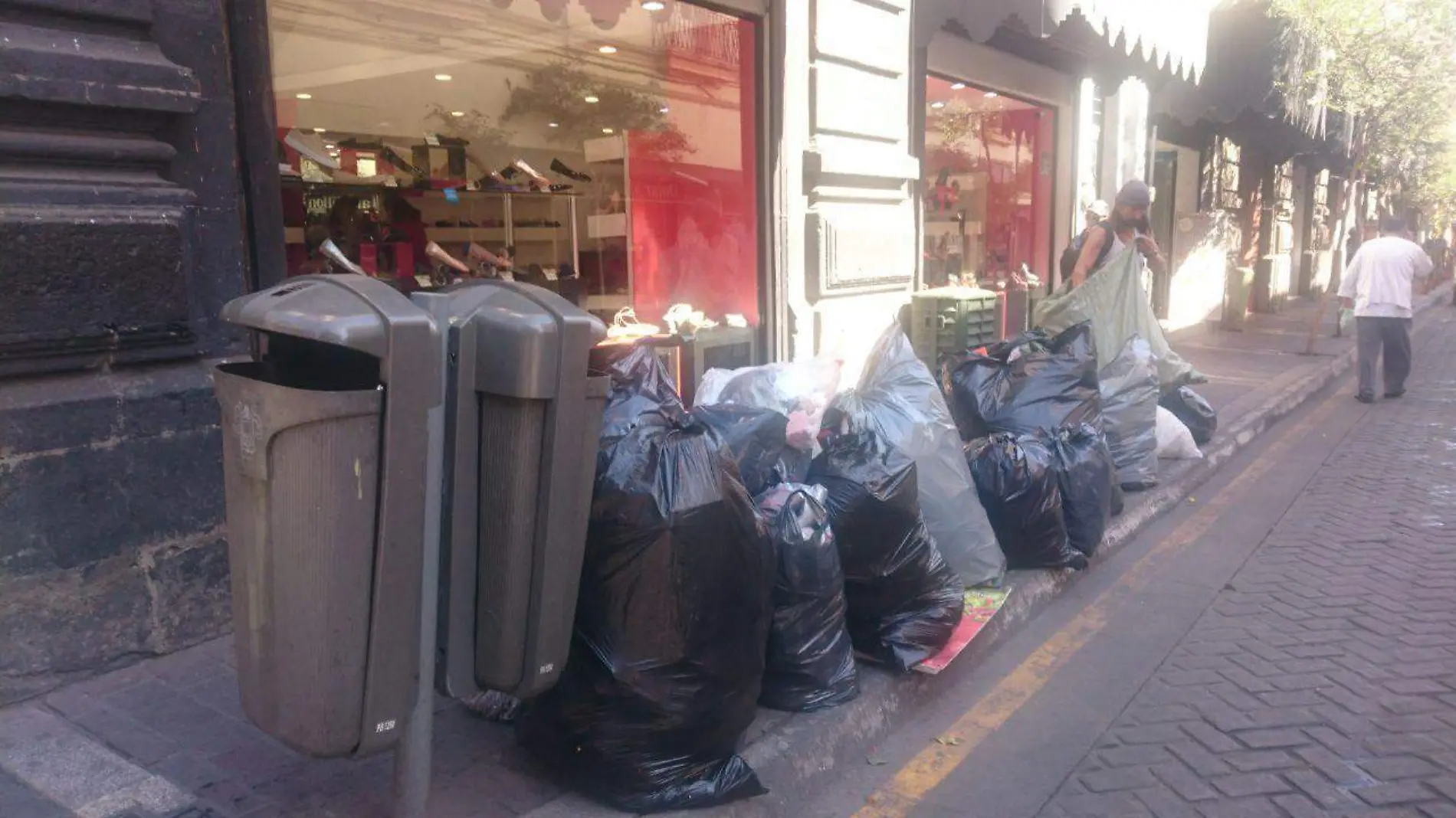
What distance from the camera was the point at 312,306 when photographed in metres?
1.86

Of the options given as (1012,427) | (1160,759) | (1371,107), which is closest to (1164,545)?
(1012,427)

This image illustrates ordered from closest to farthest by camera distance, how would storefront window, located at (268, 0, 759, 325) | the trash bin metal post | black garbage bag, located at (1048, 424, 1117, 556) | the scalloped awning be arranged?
the trash bin metal post → black garbage bag, located at (1048, 424, 1117, 556) → storefront window, located at (268, 0, 759, 325) → the scalloped awning

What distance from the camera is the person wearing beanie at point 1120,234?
6.24 metres

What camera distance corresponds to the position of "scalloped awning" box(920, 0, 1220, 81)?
22.0ft

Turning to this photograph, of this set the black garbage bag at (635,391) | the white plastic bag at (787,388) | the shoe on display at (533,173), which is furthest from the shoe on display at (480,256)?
the black garbage bag at (635,391)

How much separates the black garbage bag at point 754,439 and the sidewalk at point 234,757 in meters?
0.73

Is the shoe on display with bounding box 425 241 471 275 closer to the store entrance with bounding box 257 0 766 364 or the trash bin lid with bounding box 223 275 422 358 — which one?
the store entrance with bounding box 257 0 766 364

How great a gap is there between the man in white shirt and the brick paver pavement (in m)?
4.46

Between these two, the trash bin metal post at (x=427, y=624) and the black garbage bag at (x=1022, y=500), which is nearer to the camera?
the trash bin metal post at (x=427, y=624)

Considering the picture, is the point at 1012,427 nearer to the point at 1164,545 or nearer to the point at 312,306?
the point at 1164,545

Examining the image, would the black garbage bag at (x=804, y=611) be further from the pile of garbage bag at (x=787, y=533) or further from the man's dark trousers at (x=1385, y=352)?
the man's dark trousers at (x=1385, y=352)

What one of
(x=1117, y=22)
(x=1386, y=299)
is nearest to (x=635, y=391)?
(x=1117, y=22)

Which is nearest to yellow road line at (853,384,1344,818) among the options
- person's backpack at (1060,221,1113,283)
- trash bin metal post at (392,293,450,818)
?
trash bin metal post at (392,293,450,818)

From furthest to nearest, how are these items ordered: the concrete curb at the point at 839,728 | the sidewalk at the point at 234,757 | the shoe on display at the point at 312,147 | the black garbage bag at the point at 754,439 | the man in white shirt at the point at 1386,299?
the man in white shirt at the point at 1386,299
the shoe on display at the point at 312,147
the black garbage bag at the point at 754,439
the concrete curb at the point at 839,728
the sidewalk at the point at 234,757
